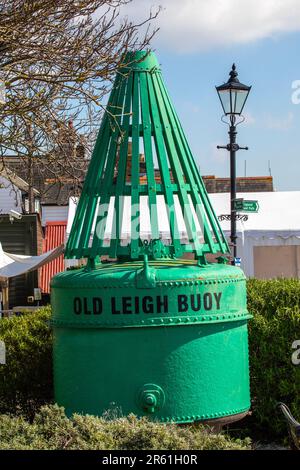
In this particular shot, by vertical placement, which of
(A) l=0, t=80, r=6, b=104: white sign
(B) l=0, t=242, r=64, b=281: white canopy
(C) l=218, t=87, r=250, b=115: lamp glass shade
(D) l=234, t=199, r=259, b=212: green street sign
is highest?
(C) l=218, t=87, r=250, b=115: lamp glass shade

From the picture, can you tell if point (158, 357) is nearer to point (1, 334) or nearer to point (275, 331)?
point (275, 331)

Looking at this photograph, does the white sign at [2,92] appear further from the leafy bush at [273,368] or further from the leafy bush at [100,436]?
the leafy bush at [100,436]

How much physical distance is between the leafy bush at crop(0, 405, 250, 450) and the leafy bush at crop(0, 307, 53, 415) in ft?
9.33

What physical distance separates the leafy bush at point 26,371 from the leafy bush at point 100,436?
9.33 feet

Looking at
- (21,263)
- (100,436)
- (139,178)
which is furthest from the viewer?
(21,263)

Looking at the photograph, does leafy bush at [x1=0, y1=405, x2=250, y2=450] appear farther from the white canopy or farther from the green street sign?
the white canopy

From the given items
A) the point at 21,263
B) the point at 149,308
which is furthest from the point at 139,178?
the point at 21,263

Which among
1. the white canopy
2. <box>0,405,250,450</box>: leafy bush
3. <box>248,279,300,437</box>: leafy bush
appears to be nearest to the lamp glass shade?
<box>248,279,300,437</box>: leafy bush

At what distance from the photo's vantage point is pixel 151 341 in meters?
6.52

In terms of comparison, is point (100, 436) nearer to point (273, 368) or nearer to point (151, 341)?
point (151, 341)

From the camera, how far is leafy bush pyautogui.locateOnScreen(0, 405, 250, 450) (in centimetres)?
507

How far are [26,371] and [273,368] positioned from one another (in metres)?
2.51
